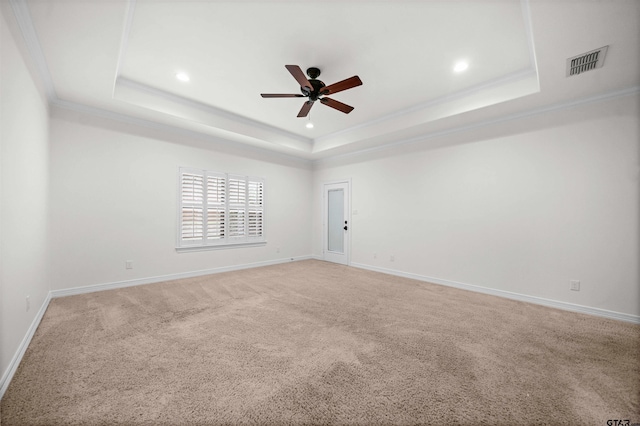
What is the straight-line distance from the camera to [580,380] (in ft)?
6.02

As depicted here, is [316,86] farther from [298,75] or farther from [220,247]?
[220,247]

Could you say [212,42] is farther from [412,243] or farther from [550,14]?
[412,243]

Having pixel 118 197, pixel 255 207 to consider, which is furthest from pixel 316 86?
pixel 118 197

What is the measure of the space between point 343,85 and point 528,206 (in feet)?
10.3

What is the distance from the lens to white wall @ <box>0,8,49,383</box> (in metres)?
1.79

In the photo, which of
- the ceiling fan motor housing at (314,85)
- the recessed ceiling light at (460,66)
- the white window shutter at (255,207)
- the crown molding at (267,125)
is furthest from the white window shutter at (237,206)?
the recessed ceiling light at (460,66)

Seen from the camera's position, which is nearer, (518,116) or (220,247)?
(518,116)

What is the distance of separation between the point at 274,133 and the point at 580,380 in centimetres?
540

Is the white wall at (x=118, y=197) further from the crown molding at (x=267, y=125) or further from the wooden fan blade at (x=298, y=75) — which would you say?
the wooden fan blade at (x=298, y=75)

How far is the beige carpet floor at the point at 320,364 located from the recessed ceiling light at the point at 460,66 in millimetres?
3008

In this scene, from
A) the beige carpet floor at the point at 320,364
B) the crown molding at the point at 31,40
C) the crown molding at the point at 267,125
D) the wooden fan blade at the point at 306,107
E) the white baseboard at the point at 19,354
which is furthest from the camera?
the wooden fan blade at the point at 306,107

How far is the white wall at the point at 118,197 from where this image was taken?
139 inches

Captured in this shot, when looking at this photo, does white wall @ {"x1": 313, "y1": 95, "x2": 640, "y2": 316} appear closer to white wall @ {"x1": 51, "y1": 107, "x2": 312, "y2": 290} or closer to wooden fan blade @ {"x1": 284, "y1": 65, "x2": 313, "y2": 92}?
wooden fan blade @ {"x1": 284, "y1": 65, "x2": 313, "y2": 92}

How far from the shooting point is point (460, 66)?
3.00m
